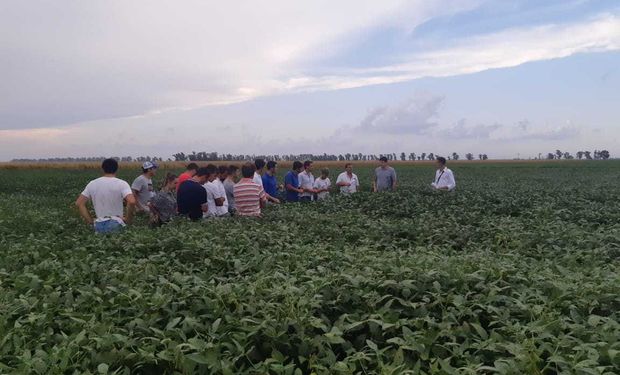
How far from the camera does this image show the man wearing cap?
10188mm

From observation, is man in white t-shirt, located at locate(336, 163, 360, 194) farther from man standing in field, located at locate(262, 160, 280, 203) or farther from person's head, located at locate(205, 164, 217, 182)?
person's head, located at locate(205, 164, 217, 182)

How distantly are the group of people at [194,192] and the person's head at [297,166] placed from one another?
26 millimetres

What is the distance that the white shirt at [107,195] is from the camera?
25.1 ft

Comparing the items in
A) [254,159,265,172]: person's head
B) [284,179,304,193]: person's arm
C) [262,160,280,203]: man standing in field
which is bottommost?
[284,179,304,193]: person's arm

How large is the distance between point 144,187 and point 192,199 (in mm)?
2189

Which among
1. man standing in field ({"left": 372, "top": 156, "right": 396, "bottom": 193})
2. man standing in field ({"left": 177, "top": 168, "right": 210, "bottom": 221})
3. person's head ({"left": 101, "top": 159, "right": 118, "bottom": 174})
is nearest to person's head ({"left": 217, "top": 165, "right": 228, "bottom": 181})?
man standing in field ({"left": 177, "top": 168, "right": 210, "bottom": 221})

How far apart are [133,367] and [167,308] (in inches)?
23.8

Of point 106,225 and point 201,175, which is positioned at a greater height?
point 201,175

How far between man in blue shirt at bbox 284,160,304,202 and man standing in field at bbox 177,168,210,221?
16.0 feet

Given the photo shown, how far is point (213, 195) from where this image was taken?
9.79m

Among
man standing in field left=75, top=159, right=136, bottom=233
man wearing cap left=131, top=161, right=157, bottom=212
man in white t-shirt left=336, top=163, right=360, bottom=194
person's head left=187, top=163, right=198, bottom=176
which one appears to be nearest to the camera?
man standing in field left=75, top=159, right=136, bottom=233

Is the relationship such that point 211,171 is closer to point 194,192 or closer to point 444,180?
point 194,192

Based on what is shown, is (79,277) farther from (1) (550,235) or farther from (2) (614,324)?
(1) (550,235)

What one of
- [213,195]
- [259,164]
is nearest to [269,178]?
[259,164]
